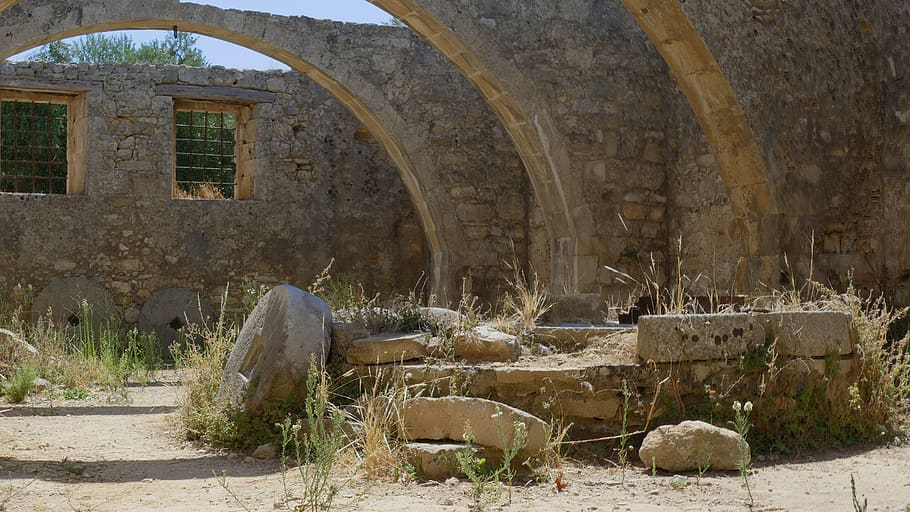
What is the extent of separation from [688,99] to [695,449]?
13.5 ft

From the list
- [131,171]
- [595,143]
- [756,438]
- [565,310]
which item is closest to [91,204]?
[131,171]

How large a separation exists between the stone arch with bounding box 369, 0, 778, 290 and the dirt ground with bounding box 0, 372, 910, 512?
10.3 feet

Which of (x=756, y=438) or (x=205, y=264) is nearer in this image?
(x=756, y=438)

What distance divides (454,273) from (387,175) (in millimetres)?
2339

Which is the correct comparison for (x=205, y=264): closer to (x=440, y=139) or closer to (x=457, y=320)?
(x=440, y=139)

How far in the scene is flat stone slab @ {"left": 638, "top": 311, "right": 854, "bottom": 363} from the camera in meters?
4.34

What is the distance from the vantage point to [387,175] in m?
11.8

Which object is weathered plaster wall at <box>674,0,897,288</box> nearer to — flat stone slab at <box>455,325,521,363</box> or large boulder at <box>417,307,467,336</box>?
large boulder at <box>417,307,467,336</box>

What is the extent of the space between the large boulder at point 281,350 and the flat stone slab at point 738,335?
150 centimetres

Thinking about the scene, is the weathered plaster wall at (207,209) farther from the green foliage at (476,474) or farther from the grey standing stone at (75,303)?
the green foliage at (476,474)

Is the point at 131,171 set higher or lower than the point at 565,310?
higher

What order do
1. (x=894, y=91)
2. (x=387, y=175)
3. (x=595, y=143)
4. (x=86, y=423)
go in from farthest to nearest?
(x=387, y=175) → (x=595, y=143) → (x=894, y=91) → (x=86, y=423)

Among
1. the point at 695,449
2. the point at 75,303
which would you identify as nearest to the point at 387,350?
the point at 695,449

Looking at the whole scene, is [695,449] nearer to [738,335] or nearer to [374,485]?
[738,335]
